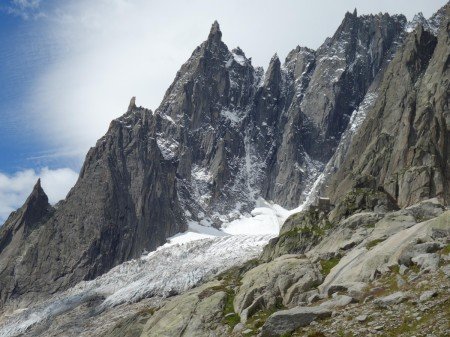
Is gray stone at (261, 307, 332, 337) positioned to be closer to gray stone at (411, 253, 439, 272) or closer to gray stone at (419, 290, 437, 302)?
gray stone at (419, 290, 437, 302)

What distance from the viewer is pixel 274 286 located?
57812 millimetres

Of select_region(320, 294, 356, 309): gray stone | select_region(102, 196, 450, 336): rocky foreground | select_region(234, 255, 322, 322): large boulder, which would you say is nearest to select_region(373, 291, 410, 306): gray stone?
select_region(102, 196, 450, 336): rocky foreground

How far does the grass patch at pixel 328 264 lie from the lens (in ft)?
191

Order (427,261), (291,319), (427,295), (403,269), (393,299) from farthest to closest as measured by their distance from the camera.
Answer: (403,269), (427,261), (291,319), (393,299), (427,295)

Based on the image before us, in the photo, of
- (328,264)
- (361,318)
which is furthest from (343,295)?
(328,264)

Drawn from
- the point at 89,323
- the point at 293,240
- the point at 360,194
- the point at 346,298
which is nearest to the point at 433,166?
the point at 360,194

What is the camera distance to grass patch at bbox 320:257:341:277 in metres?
58.2

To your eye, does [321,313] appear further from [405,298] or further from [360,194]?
Answer: [360,194]

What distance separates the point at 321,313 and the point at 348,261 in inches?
639

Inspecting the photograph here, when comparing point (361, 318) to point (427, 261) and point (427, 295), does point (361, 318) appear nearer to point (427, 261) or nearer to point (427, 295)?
point (427, 295)

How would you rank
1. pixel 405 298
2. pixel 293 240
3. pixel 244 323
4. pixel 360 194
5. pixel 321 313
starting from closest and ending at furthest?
pixel 405 298
pixel 321 313
pixel 244 323
pixel 293 240
pixel 360 194

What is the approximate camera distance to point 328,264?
61.0 meters

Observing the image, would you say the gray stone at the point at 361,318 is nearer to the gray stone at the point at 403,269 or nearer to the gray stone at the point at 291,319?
→ the gray stone at the point at 291,319

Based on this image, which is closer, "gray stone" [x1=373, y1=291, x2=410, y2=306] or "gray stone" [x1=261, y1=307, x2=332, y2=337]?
"gray stone" [x1=373, y1=291, x2=410, y2=306]
